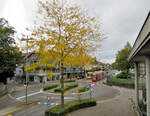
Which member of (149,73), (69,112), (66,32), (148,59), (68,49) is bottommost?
(69,112)

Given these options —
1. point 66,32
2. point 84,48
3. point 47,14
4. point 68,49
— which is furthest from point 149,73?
point 47,14

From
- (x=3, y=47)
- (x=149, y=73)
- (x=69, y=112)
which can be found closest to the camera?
(x=149, y=73)

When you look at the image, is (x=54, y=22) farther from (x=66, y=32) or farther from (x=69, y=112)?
(x=69, y=112)

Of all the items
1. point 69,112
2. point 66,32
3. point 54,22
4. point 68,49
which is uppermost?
point 54,22

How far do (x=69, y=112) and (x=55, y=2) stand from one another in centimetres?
956

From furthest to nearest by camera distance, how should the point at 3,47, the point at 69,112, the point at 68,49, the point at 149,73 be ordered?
1. the point at 3,47
2. the point at 69,112
3. the point at 68,49
4. the point at 149,73

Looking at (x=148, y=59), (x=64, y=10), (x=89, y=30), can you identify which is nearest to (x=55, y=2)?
(x=64, y=10)

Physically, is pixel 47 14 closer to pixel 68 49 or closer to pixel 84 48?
pixel 68 49

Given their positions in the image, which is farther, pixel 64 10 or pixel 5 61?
pixel 5 61

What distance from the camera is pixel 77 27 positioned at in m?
Result: 10.2

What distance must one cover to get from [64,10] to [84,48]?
365 cm

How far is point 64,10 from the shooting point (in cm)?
1027

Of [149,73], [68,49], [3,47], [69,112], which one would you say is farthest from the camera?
[3,47]

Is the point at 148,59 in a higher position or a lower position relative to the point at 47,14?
lower
